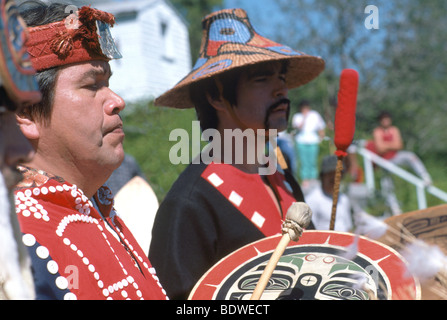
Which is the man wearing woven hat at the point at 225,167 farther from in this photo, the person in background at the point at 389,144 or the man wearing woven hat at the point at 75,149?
the person in background at the point at 389,144

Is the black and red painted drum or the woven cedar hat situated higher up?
the woven cedar hat

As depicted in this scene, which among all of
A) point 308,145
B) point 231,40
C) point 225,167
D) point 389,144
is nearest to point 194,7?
point 308,145

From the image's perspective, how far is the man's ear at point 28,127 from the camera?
60.1 inches

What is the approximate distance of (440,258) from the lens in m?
1.42

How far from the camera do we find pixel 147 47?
57.2 feet

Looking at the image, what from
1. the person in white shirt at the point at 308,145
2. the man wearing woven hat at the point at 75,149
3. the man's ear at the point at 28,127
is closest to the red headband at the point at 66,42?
the man wearing woven hat at the point at 75,149

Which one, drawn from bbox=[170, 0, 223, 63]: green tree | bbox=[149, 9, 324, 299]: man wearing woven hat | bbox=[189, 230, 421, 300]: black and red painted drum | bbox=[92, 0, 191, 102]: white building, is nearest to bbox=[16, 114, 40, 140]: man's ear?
bbox=[189, 230, 421, 300]: black and red painted drum

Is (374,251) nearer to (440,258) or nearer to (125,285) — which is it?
(440,258)

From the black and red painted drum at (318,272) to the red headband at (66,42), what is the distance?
2.38 ft

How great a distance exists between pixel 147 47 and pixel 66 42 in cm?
1631

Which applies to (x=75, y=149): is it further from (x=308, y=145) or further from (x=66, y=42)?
(x=308, y=145)

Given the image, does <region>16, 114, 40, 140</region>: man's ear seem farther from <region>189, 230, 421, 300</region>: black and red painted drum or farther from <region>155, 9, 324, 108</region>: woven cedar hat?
<region>155, 9, 324, 108</region>: woven cedar hat

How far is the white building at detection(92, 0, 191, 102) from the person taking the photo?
16594 mm

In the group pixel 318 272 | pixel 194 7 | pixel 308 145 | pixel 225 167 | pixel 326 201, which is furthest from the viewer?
pixel 194 7
